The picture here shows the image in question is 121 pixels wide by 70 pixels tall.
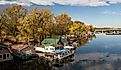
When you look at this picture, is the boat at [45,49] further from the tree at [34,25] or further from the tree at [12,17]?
the tree at [12,17]

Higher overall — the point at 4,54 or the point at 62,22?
the point at 62,22

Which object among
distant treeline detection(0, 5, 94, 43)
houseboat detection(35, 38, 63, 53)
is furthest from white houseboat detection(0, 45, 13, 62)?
distant treeline detection(0, 5, 94, 43)

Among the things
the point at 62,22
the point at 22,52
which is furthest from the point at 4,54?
the point at 62,22

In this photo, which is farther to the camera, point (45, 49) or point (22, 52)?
point (45, 49)

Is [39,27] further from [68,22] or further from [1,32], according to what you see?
[68,22]

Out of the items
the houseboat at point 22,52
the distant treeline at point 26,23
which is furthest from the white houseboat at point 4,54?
the distant treeline at point 26,23

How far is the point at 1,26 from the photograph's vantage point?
4380 inches

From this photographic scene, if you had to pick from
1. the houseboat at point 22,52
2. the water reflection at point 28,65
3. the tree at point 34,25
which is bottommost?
the water reflection at point 28,65

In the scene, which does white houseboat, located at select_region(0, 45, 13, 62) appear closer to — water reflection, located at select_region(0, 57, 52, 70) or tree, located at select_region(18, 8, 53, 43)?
water reflection, located at select_region(0, 57, 52, 70)

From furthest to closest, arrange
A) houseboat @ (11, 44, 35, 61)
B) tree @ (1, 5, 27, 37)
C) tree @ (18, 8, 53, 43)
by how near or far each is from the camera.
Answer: tree @ (1, 5, 27, 37) → tree @ (18, 8, 53, 43) → houseboat @ (11, 44, 35, 61)

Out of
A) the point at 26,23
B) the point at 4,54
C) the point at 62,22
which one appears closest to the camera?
the point at 4,54

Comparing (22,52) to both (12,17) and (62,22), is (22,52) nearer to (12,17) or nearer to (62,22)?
(12,17)

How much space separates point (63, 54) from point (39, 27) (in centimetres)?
2432

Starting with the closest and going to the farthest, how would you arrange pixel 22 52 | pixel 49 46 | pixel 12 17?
1. pixel 22 52
2. pixel 49 46
3. pixel 12 17
